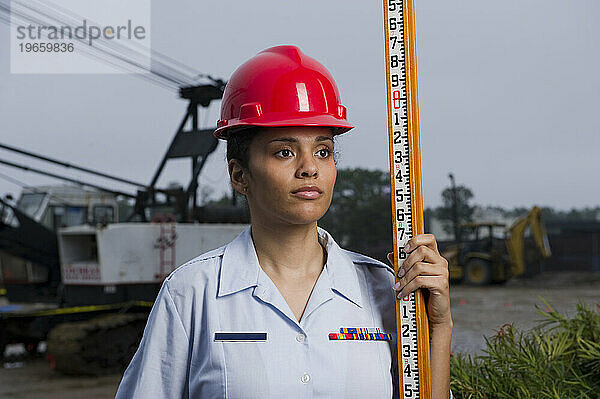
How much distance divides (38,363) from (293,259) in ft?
28.6

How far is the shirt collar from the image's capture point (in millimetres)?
1591

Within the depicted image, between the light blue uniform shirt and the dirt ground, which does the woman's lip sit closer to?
the light blue uniform shirt

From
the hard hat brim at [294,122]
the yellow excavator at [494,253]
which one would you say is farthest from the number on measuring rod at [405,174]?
the yellow excavator at [494,253]

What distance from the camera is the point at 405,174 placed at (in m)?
1.62

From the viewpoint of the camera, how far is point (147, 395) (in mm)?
1538

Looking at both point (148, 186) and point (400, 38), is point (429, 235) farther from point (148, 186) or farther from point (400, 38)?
point (148, 186)

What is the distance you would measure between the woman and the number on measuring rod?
4 cm

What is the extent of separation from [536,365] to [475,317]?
10.7 meters

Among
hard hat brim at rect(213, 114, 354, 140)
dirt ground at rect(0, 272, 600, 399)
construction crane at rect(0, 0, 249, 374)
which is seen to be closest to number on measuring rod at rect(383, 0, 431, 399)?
hard hat brim at rect(213, 114, 354, 140)

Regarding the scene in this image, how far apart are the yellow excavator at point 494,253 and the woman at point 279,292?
16.5 m

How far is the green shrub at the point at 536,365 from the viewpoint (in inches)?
97.8

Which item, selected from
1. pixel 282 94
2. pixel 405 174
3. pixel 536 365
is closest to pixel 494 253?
pixel 536 365

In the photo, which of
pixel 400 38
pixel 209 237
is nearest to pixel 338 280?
pixel 400 38

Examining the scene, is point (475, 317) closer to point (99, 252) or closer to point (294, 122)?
point (99, 252)
